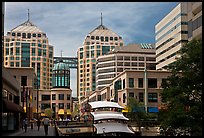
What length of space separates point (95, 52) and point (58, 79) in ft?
148

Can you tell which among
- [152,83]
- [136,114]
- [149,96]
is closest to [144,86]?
[152,83]

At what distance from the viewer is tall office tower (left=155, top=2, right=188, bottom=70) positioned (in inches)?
4323

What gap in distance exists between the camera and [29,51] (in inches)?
7195

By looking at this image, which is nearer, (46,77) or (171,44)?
(171,44)

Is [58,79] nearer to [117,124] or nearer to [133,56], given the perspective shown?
[133,56]

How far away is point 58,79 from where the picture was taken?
149000 mm

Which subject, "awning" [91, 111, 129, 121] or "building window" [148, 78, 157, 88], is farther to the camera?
"building window" [148, 78, 157, 88]

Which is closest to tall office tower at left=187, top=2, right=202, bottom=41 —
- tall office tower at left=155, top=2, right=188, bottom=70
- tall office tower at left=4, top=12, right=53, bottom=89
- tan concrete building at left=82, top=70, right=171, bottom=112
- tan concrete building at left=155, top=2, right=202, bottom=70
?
tan concrete building at left=82, top=70, right=171, bottom=112

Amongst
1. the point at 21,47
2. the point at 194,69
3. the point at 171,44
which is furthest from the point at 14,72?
the point at 21,47

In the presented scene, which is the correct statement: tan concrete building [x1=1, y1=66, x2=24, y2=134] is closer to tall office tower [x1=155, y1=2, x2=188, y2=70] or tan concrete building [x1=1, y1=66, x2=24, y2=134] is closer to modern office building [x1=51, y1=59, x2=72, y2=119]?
tall office tower [x1=155, y1=2, x2=188, y2=70]

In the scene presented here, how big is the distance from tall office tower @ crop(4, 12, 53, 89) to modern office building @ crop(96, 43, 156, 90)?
31475 mm

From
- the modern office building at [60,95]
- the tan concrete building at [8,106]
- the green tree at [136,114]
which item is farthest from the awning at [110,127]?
the modern office building at [60,95]

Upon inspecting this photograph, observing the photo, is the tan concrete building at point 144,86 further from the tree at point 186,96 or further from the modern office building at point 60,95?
the tree at point 186,96

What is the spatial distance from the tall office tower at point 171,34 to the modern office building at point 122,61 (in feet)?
99.7
